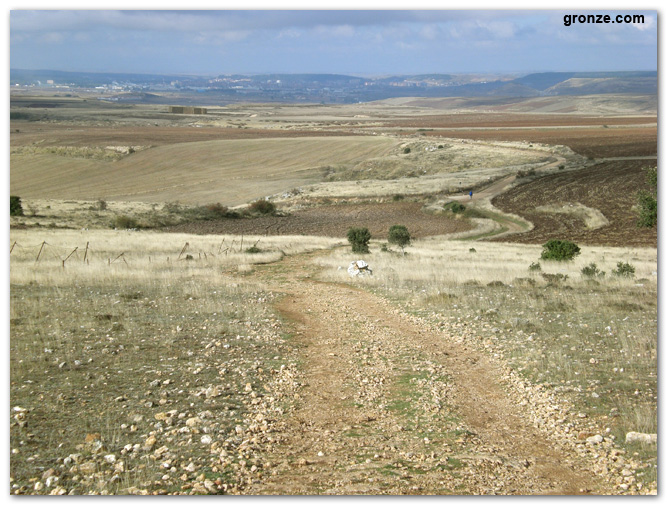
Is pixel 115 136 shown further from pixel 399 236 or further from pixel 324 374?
pixel 324 374

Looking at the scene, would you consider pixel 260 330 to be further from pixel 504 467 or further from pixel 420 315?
pixel 504 467

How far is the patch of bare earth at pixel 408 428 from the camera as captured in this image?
6273 millimetres

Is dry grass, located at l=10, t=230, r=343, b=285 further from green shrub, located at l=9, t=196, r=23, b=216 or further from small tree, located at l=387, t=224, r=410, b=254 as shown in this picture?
green shrub, located at l=9, t=196, r=23, b=216

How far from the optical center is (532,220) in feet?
172

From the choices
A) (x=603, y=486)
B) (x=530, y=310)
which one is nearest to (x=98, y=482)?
(x=603, y=486)

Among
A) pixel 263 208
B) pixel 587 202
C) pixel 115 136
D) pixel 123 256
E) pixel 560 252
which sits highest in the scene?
pixel 115 136

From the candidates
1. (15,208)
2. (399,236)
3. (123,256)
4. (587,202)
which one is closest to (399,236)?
(399,236)

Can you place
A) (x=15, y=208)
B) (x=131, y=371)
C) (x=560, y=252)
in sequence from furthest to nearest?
(x=15, y=208) < (x=560, y=252) < (x=131, y=371)

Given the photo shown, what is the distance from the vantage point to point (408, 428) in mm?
7836

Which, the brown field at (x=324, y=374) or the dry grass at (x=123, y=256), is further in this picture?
the dry grass at (x=123, y=256)

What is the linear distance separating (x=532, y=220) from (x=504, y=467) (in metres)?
48.3

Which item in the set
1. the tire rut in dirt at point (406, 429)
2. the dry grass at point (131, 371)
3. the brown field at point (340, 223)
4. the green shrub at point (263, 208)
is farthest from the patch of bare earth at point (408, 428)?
the green shrub at point (263, 208)

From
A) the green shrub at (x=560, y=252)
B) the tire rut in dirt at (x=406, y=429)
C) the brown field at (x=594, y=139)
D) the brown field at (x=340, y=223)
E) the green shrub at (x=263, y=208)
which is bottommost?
the tire rut in dirt at (x=406, y=429)

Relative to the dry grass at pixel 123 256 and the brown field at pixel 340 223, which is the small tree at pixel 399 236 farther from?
the brown field at pixel 340 223
